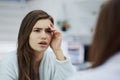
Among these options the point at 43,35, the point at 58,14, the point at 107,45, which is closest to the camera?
the point at 107,45

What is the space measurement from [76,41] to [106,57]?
1913mm

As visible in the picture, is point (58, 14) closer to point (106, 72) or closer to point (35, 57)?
point (35, 57)

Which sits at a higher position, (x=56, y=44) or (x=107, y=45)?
Result: (x=107, y=45)

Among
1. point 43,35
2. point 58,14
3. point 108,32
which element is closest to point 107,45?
point 108,32

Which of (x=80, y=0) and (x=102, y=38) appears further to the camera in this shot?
(x=80, y=0)

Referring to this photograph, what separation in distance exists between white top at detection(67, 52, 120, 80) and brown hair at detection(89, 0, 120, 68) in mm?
16

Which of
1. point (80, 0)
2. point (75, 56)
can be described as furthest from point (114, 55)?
point (80, 0)

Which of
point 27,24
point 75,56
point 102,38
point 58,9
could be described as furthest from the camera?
point 58,9

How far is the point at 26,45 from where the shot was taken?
1052 millimetres

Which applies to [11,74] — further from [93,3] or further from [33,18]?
[93,3]

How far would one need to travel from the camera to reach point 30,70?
1050 mm

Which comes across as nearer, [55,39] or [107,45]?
[107,45]

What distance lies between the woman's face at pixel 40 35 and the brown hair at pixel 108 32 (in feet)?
1.69

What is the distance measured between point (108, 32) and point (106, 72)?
83mm
